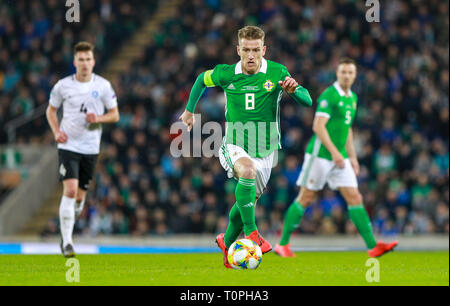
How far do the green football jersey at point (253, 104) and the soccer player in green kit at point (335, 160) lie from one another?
210cm

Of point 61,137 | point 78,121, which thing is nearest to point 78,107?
point 78,121

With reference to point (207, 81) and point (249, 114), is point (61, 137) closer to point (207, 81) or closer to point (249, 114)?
point (207, 81)

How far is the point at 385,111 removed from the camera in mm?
16938

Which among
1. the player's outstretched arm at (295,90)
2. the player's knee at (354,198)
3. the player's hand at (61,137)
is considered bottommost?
the player's knee at (354,198)

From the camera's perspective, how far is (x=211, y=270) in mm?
8078

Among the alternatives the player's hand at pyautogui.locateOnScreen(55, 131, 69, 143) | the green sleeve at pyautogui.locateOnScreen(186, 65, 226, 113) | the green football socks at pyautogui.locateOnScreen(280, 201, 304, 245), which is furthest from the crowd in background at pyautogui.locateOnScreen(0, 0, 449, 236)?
the green sleeve at pyautogui.locateOnScreen(186, 65, 226, 113)

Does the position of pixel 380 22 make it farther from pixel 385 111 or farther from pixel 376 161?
pixel 376 161

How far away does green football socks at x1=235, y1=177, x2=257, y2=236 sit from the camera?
774 cm

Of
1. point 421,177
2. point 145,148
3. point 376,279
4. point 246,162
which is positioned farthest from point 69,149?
point 421,177

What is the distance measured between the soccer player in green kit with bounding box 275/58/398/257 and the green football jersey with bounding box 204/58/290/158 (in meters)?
2.10

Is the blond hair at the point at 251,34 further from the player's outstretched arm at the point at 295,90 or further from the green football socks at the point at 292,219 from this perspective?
the green football socks at the point at 292,219

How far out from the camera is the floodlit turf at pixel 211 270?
704 cm

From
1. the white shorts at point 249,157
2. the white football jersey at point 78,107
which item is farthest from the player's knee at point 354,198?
the white football jersey at point 78,107

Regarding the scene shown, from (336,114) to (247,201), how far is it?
9.53 ft
